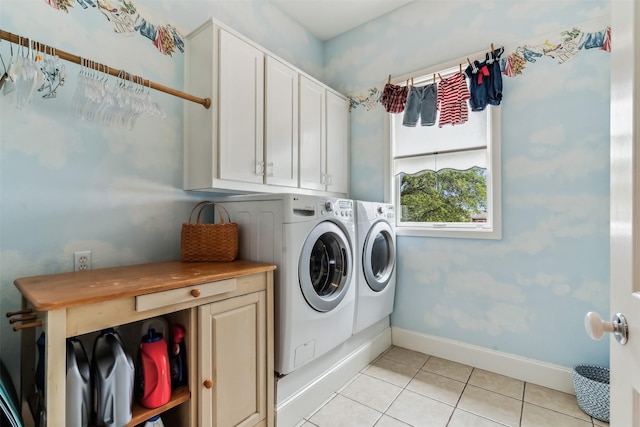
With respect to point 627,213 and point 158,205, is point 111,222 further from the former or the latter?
point 627,213

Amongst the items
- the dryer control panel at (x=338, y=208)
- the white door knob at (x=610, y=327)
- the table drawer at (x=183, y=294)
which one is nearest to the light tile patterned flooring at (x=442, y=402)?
the table drawer at (x=183, y=294)

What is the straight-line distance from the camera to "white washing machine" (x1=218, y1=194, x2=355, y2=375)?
1577 millimetres

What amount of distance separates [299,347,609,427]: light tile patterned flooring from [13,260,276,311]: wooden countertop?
39.3 inches

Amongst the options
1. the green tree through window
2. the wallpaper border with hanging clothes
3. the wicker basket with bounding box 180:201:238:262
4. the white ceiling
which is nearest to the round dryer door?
the wicker basket with bounding box 180:201:238:262

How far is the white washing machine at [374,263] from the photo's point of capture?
2.14m

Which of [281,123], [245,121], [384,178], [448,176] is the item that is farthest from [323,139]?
[448,176]

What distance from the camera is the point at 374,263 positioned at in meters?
2.38

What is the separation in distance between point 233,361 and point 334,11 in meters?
2.81

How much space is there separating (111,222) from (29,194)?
35cm

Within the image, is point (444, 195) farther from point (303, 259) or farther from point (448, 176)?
point (303, 259)

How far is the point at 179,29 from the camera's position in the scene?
1.92 m

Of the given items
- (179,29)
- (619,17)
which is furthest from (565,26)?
(179,29)

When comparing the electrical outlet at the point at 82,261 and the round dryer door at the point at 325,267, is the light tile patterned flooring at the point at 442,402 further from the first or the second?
the electrical outlet at the point at 82,261

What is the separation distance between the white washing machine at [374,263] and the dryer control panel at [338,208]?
0.13 meters
